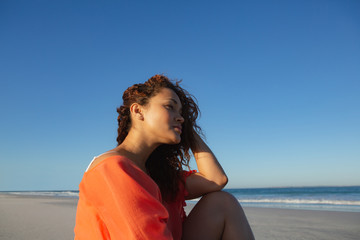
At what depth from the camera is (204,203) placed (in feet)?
6.52

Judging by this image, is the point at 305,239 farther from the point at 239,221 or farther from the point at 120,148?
the point at 120,148

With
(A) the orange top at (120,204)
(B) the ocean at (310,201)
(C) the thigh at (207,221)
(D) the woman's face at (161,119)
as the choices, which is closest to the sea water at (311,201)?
(B) the ocean at (310,201)

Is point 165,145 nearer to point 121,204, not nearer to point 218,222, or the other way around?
point 218,222

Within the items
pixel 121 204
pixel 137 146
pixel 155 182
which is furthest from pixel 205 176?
pixel 121 204

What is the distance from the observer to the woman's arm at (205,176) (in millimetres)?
2090

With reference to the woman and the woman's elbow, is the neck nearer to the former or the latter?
the woman

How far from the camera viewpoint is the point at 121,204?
1.17 m

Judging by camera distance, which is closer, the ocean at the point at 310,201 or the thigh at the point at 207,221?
the thigh at the point at 207,221

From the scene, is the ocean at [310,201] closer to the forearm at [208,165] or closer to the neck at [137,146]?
the forearm at [208,165]

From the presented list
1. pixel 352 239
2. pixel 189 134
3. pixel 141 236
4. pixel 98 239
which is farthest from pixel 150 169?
pixel 352 239

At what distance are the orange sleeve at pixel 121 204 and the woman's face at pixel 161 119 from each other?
448 millimetres

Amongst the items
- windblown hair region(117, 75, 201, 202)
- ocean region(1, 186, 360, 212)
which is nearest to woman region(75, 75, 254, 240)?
windblown hair region(117, 75, 201, 202)

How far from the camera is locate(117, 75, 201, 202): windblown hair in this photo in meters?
1.89

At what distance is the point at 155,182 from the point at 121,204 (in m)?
0.67
